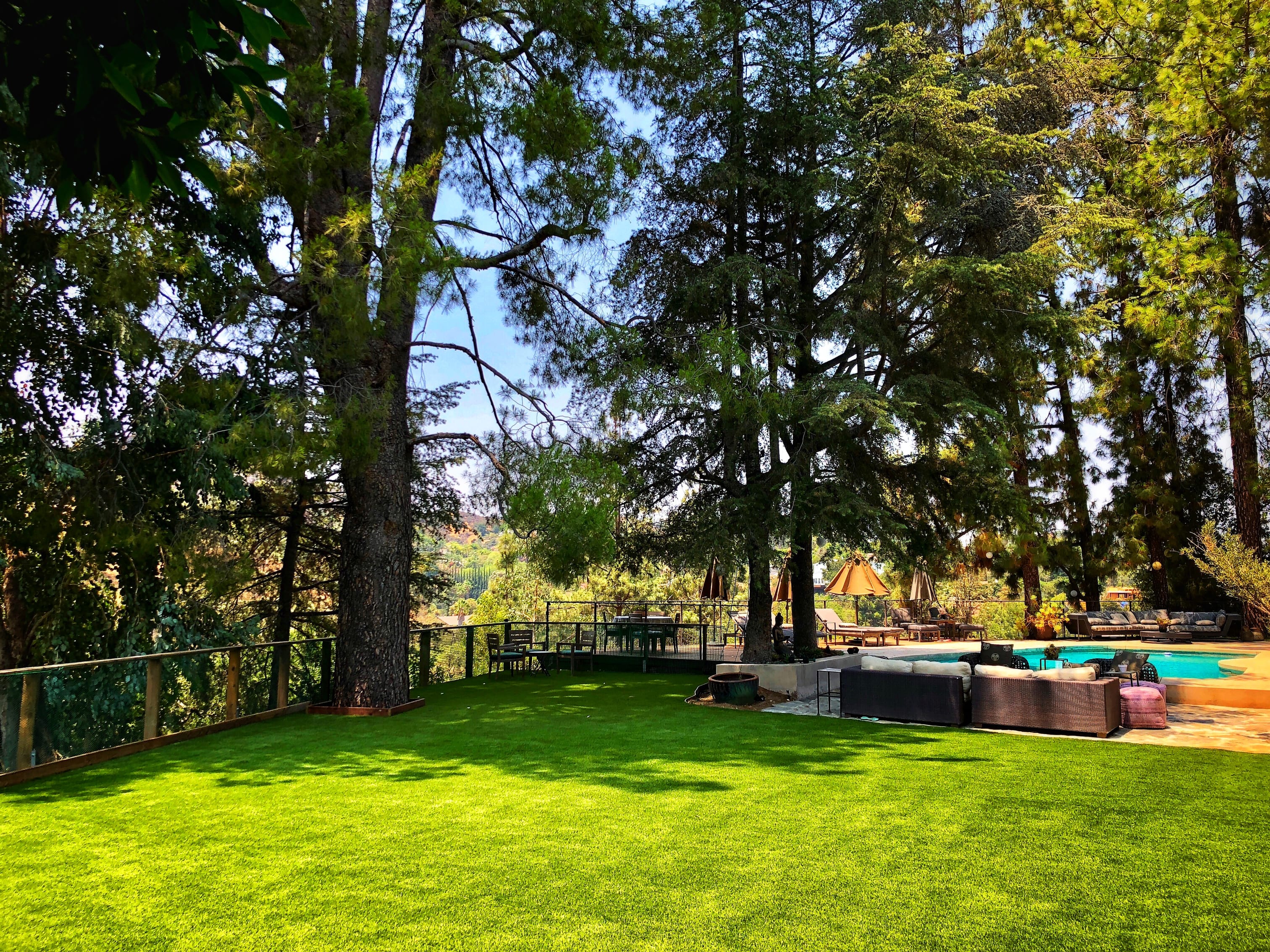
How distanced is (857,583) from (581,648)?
7.36m

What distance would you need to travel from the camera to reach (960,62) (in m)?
16.9

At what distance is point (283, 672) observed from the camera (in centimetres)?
1006

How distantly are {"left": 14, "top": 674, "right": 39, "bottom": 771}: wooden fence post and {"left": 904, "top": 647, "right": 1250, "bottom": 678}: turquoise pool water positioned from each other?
12.3 metres

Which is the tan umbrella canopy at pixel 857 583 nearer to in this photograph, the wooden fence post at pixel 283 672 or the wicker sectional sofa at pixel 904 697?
the wicker sectional sofa at pixel 904 697

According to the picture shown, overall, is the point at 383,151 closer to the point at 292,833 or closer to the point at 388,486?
the point at 388,486

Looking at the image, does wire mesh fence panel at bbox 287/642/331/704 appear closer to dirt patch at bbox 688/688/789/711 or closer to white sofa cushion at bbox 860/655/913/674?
dirt patch at bbox 688/688/789/711

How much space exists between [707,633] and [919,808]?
470 inches

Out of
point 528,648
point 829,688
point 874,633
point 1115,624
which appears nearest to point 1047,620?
point 1115,624

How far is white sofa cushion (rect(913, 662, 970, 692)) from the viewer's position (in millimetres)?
9312

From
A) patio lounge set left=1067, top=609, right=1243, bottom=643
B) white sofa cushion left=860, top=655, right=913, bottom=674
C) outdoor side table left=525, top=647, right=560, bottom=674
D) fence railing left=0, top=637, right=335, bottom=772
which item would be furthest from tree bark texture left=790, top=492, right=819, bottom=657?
patio lounge set left=1067, top=609, right=1243, bottom=643

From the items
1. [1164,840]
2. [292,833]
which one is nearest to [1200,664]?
[1164,840]

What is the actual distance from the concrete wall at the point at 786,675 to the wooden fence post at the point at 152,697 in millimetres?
7468

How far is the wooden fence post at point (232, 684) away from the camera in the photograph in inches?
356

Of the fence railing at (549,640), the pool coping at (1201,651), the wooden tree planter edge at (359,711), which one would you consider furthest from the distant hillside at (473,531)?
the pool coping at (1201,651)
